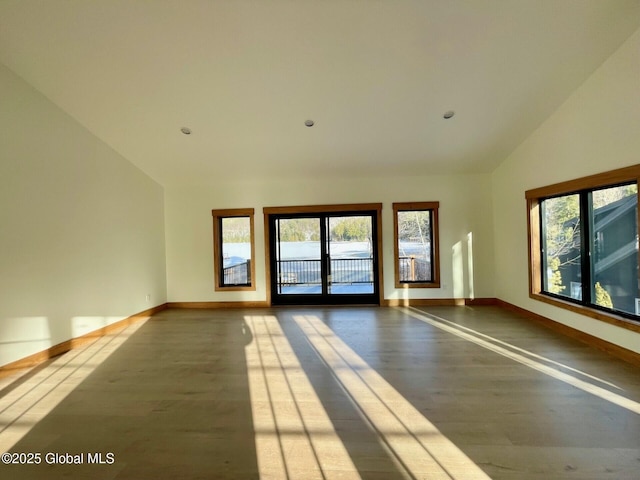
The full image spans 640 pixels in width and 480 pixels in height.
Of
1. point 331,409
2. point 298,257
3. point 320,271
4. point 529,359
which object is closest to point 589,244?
point 529,359

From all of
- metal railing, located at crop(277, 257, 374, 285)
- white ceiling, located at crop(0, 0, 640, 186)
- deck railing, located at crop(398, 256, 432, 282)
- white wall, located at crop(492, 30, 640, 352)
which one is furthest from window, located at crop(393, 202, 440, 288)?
white ceiling, located at crop(0, 0, 640, 186)

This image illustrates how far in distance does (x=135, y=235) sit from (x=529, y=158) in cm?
642

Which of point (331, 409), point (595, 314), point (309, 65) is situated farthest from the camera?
point (595, 314)

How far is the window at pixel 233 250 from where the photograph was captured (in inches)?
236

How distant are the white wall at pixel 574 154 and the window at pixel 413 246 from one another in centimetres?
119

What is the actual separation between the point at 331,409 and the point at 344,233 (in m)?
3.85

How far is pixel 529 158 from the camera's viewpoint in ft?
15.0

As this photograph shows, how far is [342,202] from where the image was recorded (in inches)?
229

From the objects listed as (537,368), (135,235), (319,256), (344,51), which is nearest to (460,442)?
(537,368)

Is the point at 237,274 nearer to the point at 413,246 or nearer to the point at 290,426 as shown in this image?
the point at 413,246

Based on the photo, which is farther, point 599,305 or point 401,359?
point 599,305

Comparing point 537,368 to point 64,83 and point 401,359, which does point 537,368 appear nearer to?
point 401,359

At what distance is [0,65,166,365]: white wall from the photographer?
10.5ft

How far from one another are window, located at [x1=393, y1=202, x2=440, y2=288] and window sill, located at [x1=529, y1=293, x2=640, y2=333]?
5.94ft
